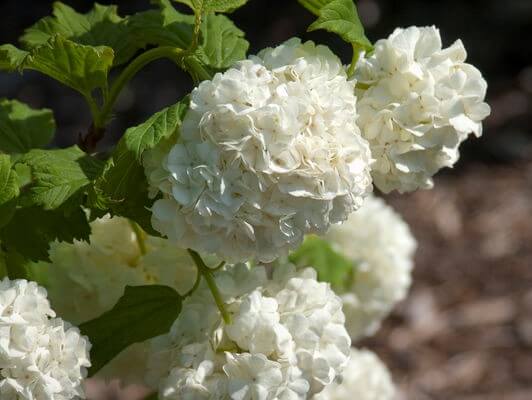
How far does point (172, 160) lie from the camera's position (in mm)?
1299

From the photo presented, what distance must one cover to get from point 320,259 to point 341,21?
77 cm

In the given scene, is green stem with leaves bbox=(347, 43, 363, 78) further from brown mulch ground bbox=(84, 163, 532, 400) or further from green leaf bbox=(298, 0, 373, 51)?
brown mulch ground bbox=(84, 163, 532, 400)

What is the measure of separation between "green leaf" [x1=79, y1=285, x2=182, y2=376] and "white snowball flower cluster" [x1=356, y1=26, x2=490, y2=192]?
398 millimetres

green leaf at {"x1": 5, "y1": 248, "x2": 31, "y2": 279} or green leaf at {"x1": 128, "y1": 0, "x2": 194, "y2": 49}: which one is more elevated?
green leaf at {"x1": 128, "y1": 0, "x2": 194, "y2": 49}

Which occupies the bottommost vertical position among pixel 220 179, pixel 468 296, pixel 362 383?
pixel 468 296

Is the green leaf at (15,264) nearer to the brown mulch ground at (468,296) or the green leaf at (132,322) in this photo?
the green leaf at (132,322)

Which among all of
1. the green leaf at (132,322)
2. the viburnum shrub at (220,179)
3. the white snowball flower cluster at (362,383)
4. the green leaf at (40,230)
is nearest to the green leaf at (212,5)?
the viburnum shrub at (220,179)

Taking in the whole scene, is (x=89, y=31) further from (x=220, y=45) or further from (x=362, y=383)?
(x=362, y=383)

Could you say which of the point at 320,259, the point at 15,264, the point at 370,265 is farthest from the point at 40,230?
the point at 370,265

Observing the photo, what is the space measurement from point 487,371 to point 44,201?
3239mm

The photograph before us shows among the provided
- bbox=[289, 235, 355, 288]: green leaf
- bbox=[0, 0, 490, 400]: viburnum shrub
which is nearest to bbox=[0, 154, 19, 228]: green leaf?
bbox=[0, 0, 490, 400]: viburnum shrub

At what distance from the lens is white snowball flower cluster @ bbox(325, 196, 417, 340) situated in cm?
238

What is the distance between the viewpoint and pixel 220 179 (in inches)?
50.5

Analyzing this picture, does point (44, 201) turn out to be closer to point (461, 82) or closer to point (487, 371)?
point (461, 82)
